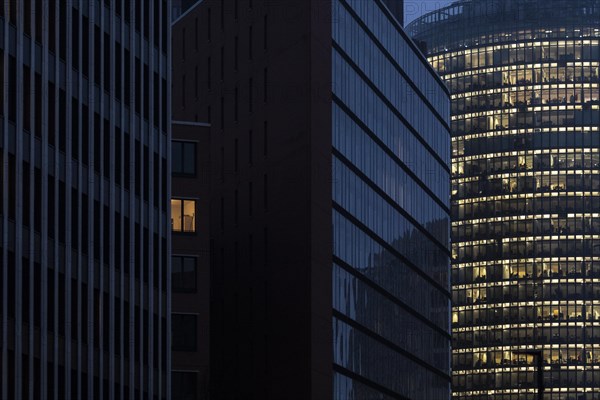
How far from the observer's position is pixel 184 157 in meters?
107

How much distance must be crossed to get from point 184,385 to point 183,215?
11604mm

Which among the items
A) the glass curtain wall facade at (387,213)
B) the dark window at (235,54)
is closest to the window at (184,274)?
the glass curtain wall facade at (387,213)

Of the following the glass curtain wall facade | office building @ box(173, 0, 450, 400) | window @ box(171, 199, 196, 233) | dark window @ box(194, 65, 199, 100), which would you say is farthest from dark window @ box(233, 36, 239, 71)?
window @ box(171, 199, 196, 233)

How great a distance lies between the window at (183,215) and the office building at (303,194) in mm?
13006

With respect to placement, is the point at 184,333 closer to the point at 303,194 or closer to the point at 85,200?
the point at 303,194

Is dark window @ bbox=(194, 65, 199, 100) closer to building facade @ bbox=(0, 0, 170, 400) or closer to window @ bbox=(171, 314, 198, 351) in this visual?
window @ bbox=(171, 314, 198, 351)

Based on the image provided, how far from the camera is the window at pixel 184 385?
106 m

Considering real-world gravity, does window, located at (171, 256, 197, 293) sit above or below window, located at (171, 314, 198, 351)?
above

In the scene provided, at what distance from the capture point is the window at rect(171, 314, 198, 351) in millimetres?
106812

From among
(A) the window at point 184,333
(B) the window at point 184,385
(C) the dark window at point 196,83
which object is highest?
(C) the dark window at point 196,83

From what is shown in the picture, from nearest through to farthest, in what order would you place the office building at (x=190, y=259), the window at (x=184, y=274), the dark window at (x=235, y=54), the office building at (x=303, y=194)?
1. the office building at (x=190, y=259)
2. the window at (x=184, y=274)
3. the office building at (x=303, y=194)
4. the dark window at (x=235, y=54)

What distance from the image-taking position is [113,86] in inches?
3231

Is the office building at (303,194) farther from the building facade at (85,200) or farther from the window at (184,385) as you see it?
the building facade at (85,200)

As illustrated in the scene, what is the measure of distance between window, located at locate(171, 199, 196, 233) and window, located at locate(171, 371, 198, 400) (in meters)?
9.87
